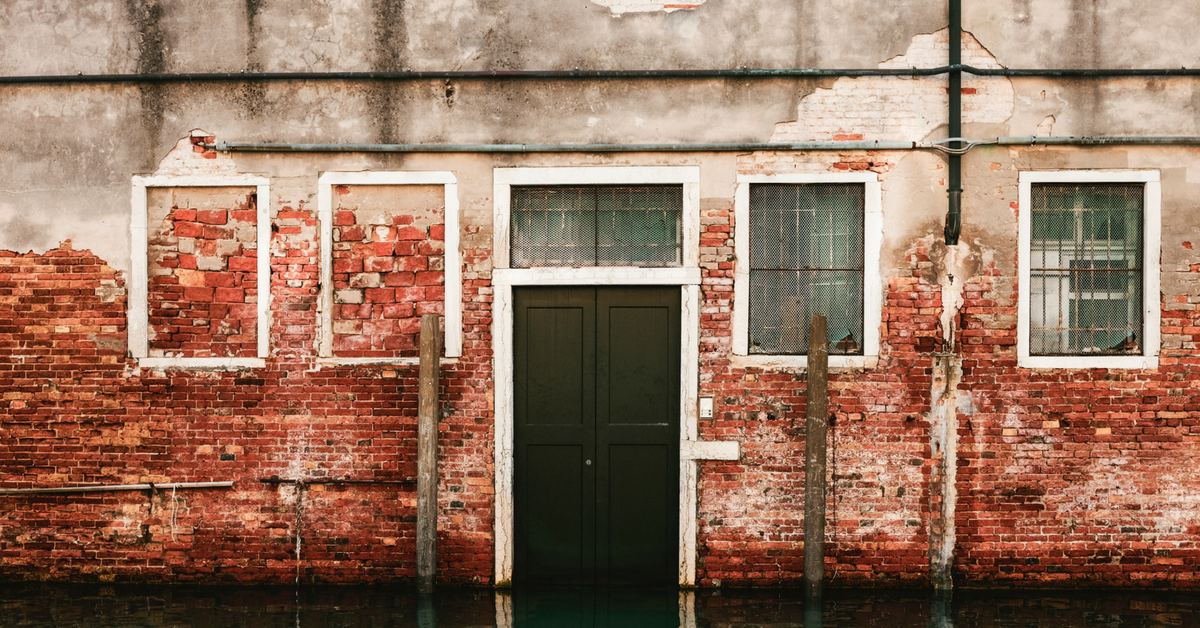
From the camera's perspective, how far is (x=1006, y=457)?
18.3ft

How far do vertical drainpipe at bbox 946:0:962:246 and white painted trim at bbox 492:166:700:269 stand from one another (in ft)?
5.69

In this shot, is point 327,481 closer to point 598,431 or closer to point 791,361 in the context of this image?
point 598,431

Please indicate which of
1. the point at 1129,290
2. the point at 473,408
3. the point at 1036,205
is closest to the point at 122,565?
the point at 473,408

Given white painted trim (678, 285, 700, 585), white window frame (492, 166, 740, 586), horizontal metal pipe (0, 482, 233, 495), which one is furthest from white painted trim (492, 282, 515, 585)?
horizontal metal pipe (0, 482, 233, 495)

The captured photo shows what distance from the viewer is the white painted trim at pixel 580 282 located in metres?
5.62

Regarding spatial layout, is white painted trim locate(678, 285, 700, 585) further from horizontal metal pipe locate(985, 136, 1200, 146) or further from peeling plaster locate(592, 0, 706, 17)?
horizontal metal pipe locate(985, 136, 1200, 146)

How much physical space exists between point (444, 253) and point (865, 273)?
2958 mm

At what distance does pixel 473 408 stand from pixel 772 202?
256 cm

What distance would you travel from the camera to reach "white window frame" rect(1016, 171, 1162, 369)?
18.3ft

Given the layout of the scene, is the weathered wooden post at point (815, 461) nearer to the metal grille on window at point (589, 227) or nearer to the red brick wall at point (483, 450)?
the red brick wall at point (483, 450)

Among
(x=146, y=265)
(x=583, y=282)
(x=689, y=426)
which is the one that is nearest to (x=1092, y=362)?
(x=689, y=426)

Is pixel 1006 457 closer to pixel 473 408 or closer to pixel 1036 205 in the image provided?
pixel 1036 205

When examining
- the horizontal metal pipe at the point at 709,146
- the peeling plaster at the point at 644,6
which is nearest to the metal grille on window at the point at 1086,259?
the horizontal metal pipe at the point at 709,146

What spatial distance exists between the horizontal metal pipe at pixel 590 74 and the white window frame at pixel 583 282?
0.66 m
